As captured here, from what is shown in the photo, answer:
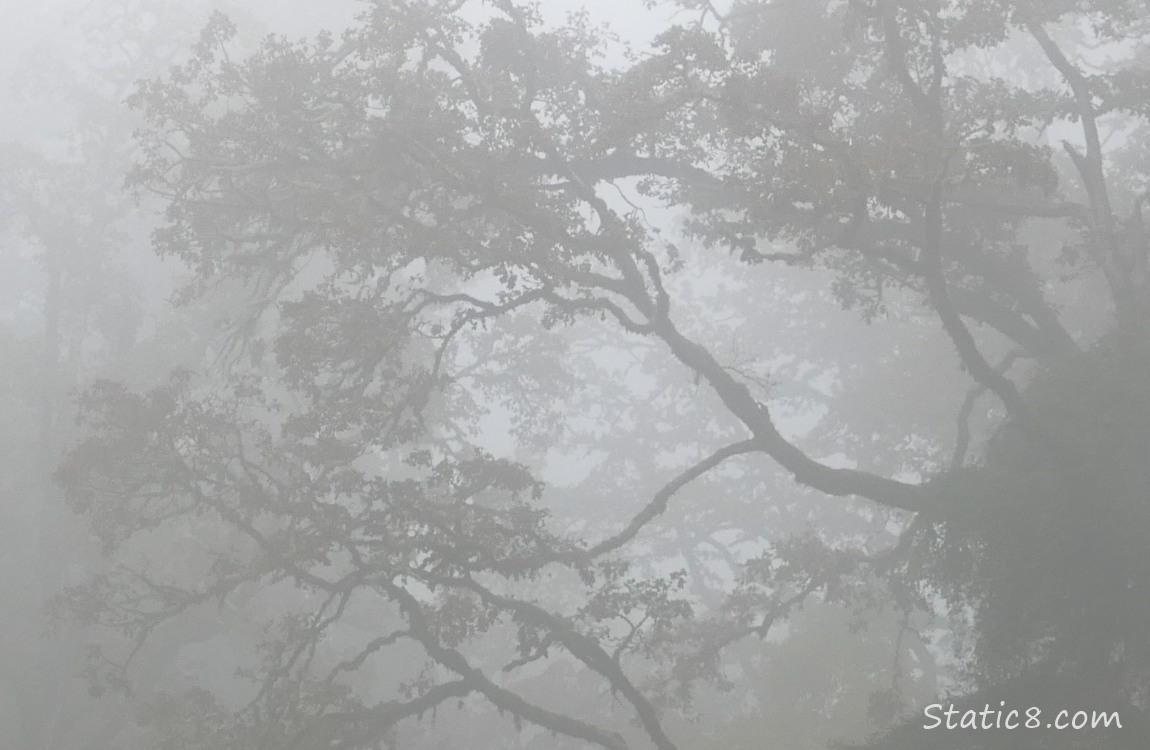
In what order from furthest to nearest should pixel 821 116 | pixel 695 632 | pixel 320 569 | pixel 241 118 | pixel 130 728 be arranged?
pixel 320 569 → pixel 130 728 → pixel 695 632 → pixel 241 118 → pixel 821 116

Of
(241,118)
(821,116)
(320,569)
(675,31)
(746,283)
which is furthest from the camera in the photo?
(746,283)

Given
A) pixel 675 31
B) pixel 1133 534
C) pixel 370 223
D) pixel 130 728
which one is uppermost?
pixel 675 31

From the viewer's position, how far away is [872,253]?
9.18 m

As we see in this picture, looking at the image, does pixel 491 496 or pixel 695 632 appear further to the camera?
pixel 491 496

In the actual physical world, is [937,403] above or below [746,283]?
below

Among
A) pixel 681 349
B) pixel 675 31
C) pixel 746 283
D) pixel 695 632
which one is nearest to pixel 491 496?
pixel 695 632

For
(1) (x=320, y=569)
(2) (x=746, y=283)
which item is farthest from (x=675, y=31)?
(2) (x=746, y=283)

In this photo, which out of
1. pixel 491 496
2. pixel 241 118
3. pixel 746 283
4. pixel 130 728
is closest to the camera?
pixel 241 118

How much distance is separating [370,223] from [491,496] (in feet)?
30.7

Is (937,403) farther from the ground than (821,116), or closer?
farther from the ground

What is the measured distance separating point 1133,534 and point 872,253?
340 cm

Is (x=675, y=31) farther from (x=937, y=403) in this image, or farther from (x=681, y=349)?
(x=937, y=403)

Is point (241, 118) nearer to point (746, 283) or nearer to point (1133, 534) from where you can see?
point (1133, 534)

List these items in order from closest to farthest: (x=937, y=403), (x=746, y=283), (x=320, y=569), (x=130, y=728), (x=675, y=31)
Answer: (x=675, y=31)
(x=130, y=728)
(x=937, y=403)
(x=320, y=569)
(x=746, y=283)
